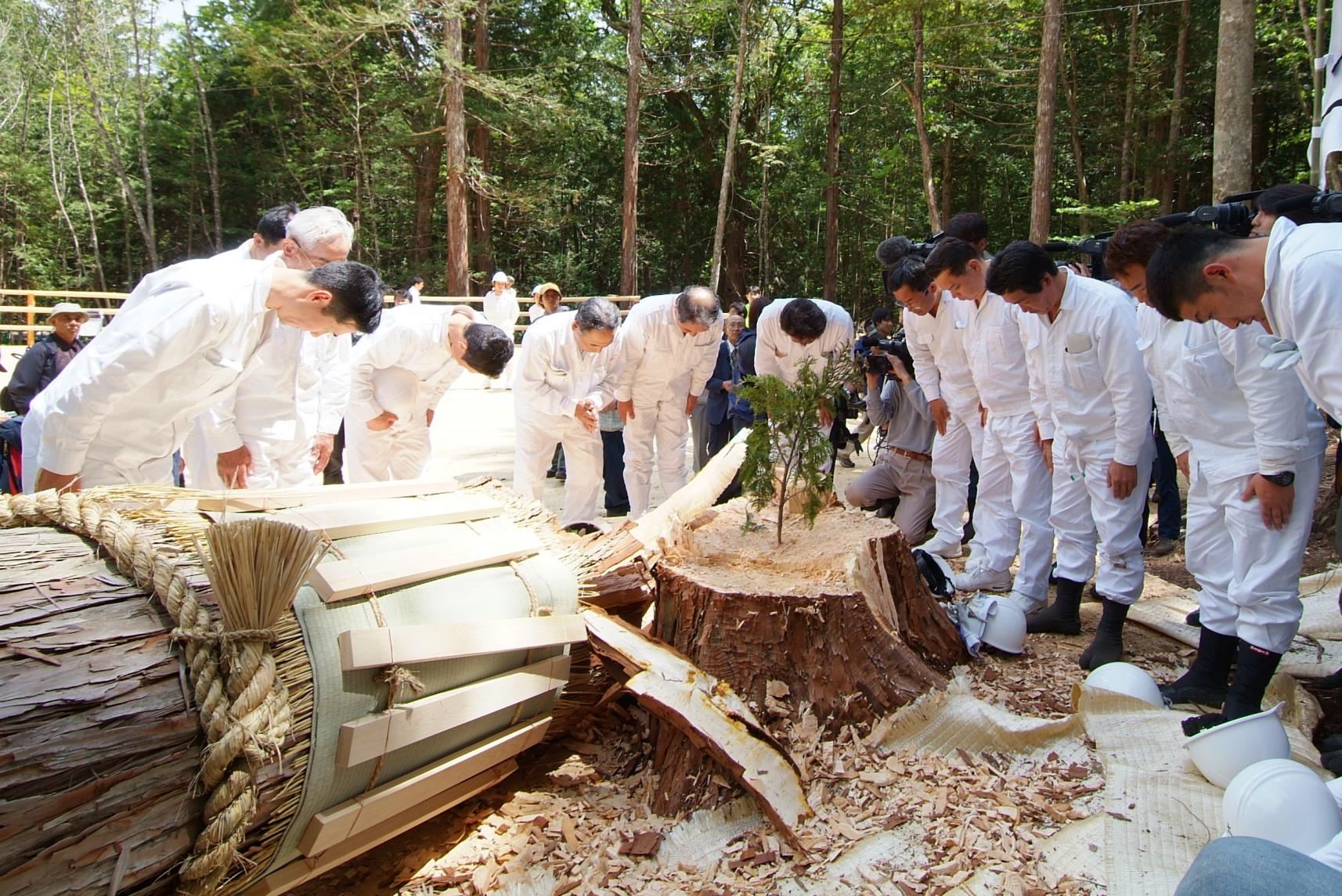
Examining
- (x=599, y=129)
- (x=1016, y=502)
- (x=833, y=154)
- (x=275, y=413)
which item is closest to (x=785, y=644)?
(x=1016, y=502)

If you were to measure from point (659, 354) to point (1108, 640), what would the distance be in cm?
327

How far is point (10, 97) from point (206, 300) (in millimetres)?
32494

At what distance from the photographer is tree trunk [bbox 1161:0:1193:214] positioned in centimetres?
1612

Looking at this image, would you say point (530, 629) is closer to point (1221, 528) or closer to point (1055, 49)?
point (1221, 528)

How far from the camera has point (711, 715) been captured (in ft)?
8.18

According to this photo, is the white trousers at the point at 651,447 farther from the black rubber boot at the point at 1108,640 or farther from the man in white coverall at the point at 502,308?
the man in white coverall at the point at 502,308

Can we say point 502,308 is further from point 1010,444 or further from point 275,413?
point 1010,444

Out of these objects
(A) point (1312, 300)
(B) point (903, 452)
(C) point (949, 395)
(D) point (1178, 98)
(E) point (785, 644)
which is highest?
(D) point (1178, 98)

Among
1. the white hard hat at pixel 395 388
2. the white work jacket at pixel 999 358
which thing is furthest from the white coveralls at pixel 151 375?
the white work jacket at pixel 999 358

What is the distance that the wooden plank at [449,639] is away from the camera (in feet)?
6.19

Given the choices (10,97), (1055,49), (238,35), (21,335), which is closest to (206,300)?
(1055,49)

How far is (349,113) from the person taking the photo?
2342 centimetres

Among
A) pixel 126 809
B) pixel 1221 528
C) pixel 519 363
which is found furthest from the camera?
pixel 519 363

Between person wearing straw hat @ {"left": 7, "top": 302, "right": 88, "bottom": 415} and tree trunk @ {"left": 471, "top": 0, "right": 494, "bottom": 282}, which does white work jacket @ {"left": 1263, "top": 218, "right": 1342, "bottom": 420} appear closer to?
person wearing straw hat @ {"left": 7, "top": 302, "right": 88, "bottom": 415}
